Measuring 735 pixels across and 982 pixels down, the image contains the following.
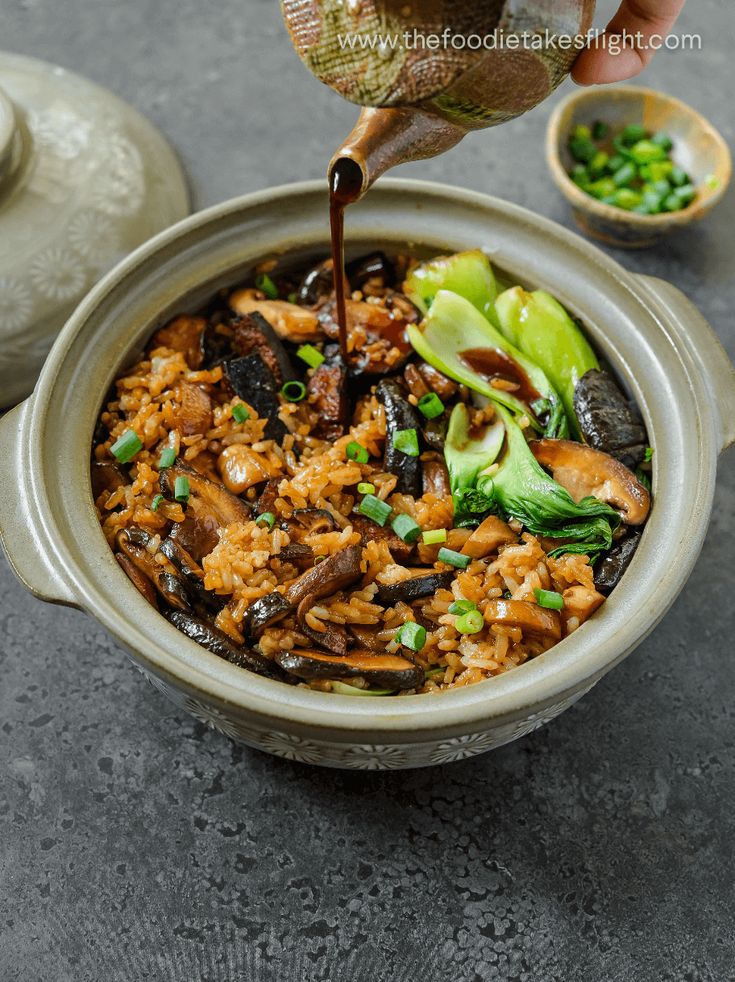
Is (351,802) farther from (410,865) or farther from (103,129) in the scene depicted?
(103,129)

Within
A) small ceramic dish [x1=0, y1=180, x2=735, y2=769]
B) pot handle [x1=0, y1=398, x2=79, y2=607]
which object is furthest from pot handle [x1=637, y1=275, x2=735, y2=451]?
pot handle [x1=0, y1=398, x2=79, y2=607]

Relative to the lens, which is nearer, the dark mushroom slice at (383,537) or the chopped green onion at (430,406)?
the dark mushroom slice at (383,537)

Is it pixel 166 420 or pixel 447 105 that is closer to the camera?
pixel 447 105

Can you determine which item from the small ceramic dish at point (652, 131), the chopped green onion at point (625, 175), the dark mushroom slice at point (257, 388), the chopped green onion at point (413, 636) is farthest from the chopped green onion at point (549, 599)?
the chopped green onion at point (625, 175)

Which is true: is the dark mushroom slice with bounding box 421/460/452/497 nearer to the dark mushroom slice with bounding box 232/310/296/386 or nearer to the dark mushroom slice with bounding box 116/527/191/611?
the dark mushroom slice with bounding box 232/310/296/386

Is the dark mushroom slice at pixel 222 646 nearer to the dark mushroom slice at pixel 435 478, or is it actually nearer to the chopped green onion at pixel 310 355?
the dark mushroom slice at pixel 435 478

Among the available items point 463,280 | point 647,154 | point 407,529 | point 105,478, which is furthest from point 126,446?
point 647,154

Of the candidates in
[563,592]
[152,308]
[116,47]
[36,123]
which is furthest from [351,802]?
[116,47]
